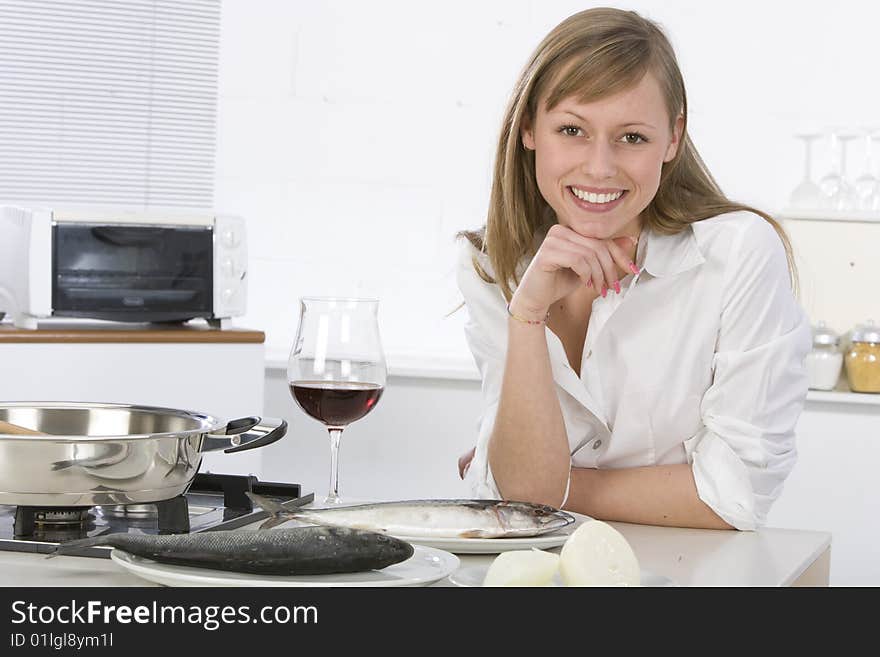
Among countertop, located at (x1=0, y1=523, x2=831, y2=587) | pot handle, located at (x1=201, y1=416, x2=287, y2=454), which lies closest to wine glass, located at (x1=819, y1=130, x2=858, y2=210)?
countertop, located at (x1=0, y1=523, x2=831, y2=587)

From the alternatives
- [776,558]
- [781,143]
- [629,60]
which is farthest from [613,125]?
[781,143]

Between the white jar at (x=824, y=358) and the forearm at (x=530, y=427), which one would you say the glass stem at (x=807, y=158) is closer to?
the white jar at (x=824, y=358)

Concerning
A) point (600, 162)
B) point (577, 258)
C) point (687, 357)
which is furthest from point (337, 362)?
point (687, 357)

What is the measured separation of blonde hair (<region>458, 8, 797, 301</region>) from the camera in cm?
152

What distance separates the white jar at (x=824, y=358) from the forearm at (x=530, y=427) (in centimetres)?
172

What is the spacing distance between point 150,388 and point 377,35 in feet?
4.32

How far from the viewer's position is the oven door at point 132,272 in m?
3.06

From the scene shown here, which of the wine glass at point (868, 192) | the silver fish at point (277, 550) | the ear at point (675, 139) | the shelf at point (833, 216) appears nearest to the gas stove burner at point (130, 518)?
the silver fish at point (277, 550)

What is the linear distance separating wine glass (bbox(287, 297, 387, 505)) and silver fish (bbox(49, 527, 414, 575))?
0.84ft

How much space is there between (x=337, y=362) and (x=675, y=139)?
0.72 m

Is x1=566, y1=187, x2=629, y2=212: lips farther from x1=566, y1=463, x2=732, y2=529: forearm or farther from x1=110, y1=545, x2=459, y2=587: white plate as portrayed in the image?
x1=110, y1=545, x2=459, y2=587: white plate

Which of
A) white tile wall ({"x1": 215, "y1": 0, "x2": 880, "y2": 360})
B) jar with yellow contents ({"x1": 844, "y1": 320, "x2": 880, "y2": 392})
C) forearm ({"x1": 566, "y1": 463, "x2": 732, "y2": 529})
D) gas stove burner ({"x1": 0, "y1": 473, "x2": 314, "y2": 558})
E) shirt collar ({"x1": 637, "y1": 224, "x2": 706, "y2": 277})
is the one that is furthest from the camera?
white tile wall ({"x1": 215, "y1": 0, "x2": 880, "y2": 360})

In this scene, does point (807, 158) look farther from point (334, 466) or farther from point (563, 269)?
point (334, 466)

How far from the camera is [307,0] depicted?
3.63 meters
